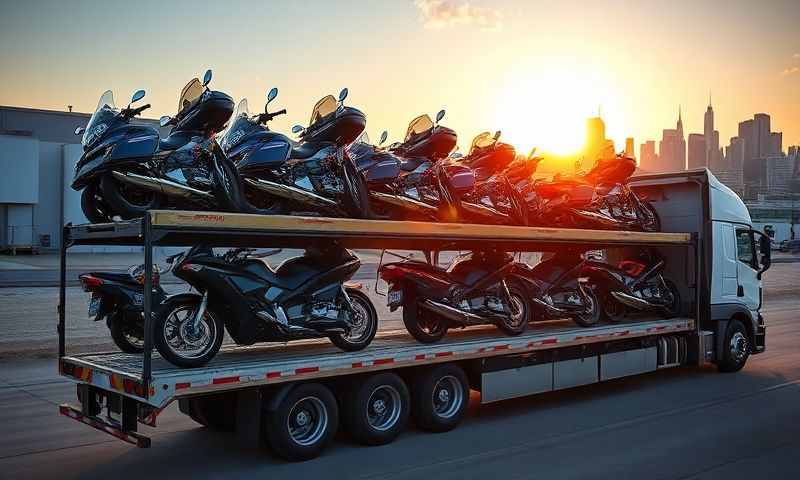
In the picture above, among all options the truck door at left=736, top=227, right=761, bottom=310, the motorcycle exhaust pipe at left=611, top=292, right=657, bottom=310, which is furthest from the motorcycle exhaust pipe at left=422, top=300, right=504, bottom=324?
the truck door at left=736, top=227, right=761, bottom=310

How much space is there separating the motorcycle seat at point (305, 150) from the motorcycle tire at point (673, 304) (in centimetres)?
683

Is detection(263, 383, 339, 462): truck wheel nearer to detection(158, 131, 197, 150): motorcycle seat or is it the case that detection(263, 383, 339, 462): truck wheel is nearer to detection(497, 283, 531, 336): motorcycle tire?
detection(158, 131, 197, 150): motorcycle seat

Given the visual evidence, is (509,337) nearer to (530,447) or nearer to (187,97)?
(530,447)

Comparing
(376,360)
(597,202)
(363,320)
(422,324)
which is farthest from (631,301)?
(376,360)

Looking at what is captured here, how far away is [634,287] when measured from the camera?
12523mm

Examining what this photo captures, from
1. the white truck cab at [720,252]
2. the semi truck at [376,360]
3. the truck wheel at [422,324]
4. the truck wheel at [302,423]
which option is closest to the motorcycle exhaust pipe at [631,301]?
the semi truck at [376,360]

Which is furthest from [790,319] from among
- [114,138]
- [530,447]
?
[114,138]

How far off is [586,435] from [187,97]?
17.9ft

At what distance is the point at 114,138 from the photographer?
7219 millimetres

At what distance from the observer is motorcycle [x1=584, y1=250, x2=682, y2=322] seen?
1202 cm

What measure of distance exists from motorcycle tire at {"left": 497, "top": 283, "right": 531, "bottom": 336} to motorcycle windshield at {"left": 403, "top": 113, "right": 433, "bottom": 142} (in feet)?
7.64

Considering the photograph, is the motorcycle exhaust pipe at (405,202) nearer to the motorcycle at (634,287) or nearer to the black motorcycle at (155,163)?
the black motorcycle at (155,163)

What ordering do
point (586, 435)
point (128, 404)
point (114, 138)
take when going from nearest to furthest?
1. point (128, 404)
2. point (114, 138)
3. point (586, 435)

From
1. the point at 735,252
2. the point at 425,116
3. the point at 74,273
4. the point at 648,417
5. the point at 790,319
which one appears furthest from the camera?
the point at 74,273
